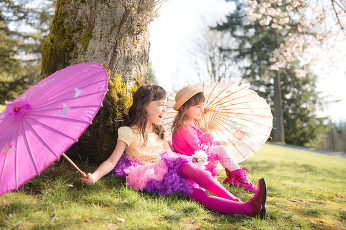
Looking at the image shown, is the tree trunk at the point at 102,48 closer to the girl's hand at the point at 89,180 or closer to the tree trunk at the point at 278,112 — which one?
the girl's hand at the point at 89,180

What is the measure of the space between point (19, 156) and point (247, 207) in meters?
1.93

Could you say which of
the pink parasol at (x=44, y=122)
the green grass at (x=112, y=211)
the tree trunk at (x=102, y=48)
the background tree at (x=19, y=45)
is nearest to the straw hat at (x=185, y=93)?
the tree trunk at (x=102, y=48)

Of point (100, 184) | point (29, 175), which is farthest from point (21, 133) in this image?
point (100, 184)

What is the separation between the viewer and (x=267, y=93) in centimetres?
2038

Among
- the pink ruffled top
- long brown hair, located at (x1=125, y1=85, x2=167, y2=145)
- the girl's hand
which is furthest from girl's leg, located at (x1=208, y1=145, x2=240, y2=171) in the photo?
the girl's hand

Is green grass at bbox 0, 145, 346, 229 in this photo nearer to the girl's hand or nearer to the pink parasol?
the girl's hand

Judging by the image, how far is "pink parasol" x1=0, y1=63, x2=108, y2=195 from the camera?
6.12 ft

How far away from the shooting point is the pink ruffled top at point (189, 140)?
3371mm

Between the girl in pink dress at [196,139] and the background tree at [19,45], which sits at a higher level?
the background tree at [19,45]

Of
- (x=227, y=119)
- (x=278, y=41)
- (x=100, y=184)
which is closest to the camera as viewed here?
(x=100, y=184)

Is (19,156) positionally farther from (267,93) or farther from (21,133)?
(267,93)

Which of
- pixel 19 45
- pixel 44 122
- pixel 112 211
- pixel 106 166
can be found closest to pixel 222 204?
pixel 112 211

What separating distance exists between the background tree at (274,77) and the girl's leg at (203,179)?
17.6 meters

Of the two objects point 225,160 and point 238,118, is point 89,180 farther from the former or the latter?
point 238,118
